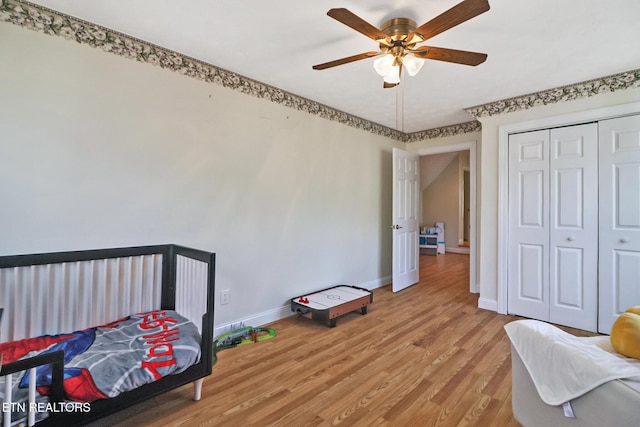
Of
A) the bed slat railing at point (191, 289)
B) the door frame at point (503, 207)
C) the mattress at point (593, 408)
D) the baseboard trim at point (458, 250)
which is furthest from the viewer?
the baseboard trim at point (458, 250)

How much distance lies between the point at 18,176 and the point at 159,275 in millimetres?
1012

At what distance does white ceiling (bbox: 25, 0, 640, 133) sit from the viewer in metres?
1.70

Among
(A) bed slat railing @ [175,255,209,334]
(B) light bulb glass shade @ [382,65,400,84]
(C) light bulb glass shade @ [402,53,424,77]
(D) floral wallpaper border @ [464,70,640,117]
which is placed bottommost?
(A) bed slat railing @ [175,255,209,334]

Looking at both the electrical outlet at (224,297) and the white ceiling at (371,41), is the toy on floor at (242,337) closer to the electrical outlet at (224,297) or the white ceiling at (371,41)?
the electrical outlet at (224,297)

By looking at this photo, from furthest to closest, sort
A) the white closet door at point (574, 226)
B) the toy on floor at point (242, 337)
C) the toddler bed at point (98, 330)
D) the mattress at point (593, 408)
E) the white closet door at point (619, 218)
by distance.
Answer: the white closet door at point (574, 226) → the white closet door at point (619, 218) → the toy on floor at point (242, 337) → the toddler bed at point (98, 330) → the mattress at point (593, 408)

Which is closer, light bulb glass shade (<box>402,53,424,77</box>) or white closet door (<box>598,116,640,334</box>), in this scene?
light bulb glass shade (<box>402,53,424,77</box>)

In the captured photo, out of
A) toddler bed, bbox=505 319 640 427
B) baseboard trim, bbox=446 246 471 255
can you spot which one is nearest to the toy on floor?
toddler bed, bbox=505 319 640 427

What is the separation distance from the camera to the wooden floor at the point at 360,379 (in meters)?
1.58

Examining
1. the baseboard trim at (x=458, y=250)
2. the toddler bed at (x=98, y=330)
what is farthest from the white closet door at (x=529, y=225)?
the baseboard trim at (x=458, y=250)

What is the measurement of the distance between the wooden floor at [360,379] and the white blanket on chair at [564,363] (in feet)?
1.97

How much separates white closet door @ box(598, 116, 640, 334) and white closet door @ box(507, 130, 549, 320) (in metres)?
0.42

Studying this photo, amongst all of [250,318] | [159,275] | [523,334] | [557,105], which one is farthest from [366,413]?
[557,105]

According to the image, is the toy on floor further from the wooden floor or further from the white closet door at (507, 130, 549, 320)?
the white closet door at (507, 130, 549, 320)

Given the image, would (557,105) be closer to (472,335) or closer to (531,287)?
(531,287)
